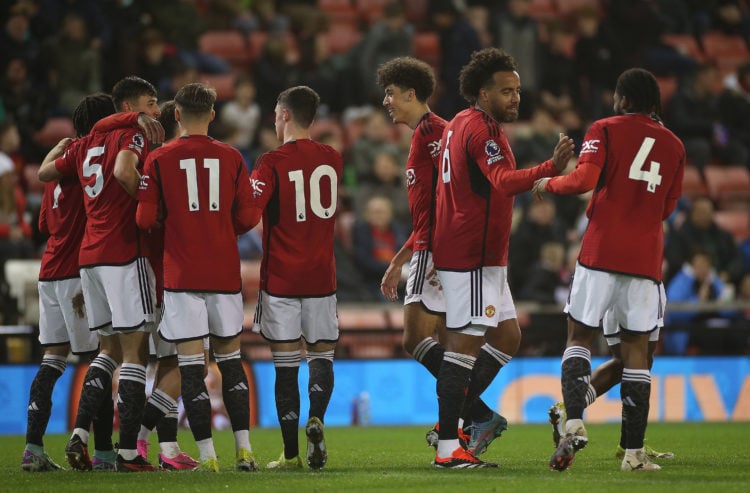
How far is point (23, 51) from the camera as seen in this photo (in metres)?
14.0

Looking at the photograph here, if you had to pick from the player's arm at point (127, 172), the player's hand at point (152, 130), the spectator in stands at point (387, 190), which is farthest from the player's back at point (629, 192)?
the spectator in stands at point (387, 190)

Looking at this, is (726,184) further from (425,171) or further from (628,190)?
(628,190)

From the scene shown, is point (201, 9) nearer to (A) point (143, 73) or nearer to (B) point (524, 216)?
(A) point (143, 73)

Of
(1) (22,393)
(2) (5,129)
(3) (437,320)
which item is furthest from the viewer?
(2) (5,129)

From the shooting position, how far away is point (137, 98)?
7.14 meters

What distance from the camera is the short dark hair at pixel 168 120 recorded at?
7.39 m

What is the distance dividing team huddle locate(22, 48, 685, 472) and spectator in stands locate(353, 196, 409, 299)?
5.55 metres

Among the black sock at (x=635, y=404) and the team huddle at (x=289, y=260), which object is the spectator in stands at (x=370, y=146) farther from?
the black sock at (x=635, y=404)

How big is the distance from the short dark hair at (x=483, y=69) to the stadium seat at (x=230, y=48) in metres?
10.0

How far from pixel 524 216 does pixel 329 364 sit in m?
6.96

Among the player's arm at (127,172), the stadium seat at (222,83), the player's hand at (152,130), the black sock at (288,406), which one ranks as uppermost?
the stadium seat at (222,83)

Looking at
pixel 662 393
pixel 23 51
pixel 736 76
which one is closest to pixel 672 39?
pixel 736 76

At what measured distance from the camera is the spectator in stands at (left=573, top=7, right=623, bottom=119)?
665 inches

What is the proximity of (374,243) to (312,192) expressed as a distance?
20.0 feet
